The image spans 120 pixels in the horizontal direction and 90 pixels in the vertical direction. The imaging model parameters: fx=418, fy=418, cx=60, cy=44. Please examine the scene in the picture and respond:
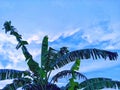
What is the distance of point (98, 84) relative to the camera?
17.4m

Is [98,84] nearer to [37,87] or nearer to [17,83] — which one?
[37,87]

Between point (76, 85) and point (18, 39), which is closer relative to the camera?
point (76, 85)

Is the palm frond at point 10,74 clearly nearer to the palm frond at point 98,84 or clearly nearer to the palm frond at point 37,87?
the palm frond at point 37,87

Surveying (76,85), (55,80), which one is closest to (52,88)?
(55,80)

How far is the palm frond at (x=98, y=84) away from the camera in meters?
17.3

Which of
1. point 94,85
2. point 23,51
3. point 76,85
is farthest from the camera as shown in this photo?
point 23,51

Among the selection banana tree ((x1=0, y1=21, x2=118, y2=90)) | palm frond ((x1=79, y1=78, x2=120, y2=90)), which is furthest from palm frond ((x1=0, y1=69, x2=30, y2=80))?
palm frond ((x1=79, y1=78, x2=120, y2=90))

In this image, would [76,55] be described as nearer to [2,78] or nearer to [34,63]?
[34,63]

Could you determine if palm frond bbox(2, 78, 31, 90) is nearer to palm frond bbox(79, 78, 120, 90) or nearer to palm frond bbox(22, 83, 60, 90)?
palm frond bbox(22, 83, 60, 90)

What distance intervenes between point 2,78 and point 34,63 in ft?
5.62

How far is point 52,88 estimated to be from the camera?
19297 mm

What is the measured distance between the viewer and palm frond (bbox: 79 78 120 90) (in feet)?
56.7

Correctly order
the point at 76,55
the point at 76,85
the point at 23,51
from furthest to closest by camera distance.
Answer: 1. the point at 23,51
2. the point at 76,55
3. the point at 76,85

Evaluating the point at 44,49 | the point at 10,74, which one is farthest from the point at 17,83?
the point at 44,49
